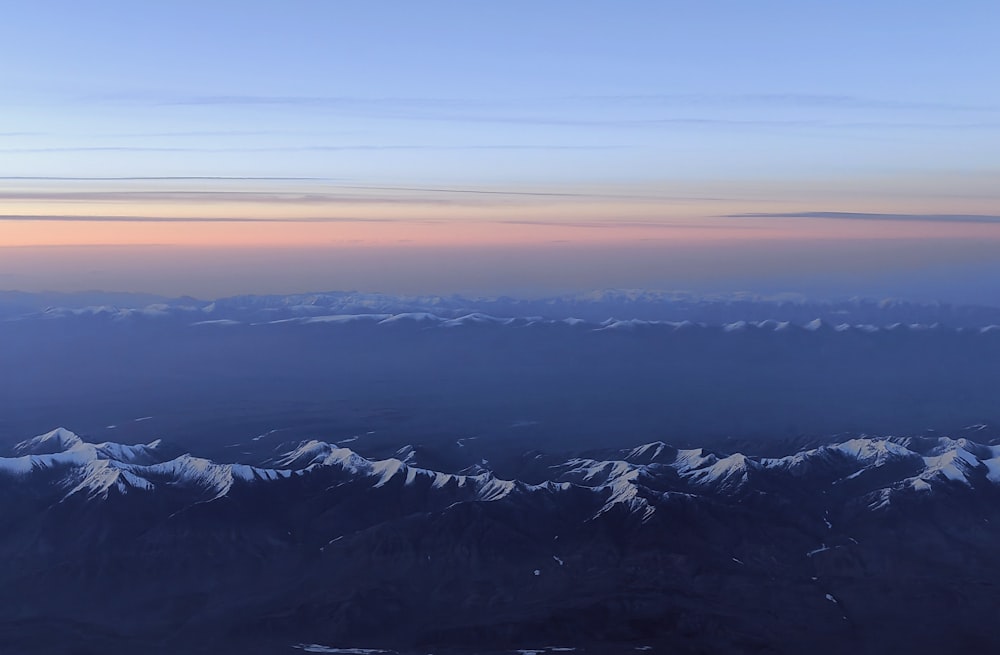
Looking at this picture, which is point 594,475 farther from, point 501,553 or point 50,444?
point 50,444

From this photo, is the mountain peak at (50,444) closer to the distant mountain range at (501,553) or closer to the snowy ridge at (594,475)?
the distant mountain range at (501,553)

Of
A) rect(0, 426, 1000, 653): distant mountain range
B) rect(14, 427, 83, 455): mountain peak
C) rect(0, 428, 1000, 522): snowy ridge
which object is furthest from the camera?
rect(14, 427, 83, 455): mountain peak

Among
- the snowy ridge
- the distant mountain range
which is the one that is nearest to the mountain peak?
the distant mountain range

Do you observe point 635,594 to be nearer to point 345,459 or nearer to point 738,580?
point 738,580

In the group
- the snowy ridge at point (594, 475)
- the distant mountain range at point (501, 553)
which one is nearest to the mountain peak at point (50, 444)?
the distant mountain range at point (501, 553)

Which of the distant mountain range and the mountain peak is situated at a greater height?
the mountain peak

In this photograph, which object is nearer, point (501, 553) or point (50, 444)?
point (501, 553)

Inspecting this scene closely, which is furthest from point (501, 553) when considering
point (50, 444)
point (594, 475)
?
point (50, 444)

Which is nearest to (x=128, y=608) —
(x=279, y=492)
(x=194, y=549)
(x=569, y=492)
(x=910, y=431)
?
(x=194, y=549)

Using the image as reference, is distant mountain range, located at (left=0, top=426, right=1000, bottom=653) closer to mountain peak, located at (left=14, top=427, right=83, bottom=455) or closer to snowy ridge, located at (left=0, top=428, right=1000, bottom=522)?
snowy ridge, located at (left=0, top=428, right=1000, bottom=522)

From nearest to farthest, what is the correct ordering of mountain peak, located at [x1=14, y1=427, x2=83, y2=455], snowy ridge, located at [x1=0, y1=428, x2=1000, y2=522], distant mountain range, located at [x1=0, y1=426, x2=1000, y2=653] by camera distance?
1. distant mountain range, located at [x1=0, y1=426, x2=1000, y2=653]
2. snowy ridge, located at [x1=0, y1=428, x2=1000, y2=522]
3. mountain peak, located at [x1=14, y1=427, x2=83, y2=455]
